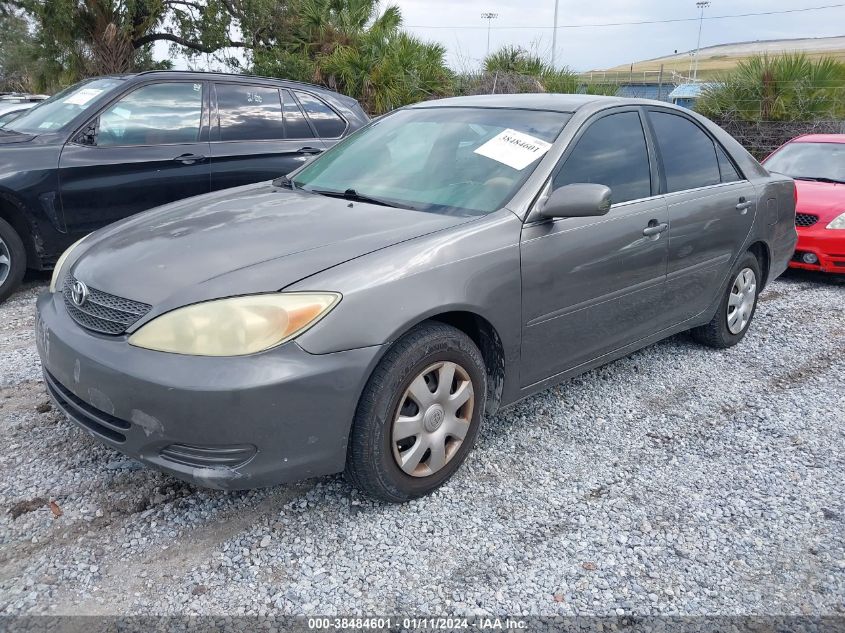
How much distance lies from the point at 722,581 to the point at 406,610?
1122mm

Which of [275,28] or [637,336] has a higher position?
[275,28]

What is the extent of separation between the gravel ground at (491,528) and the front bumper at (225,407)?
1.11 ft

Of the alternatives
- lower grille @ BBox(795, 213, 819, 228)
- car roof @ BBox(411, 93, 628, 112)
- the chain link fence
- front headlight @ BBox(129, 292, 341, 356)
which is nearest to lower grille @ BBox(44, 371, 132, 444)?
front headlight @ BBox(129, 292, 341, 356)

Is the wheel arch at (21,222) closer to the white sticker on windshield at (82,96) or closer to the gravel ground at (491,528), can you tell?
the white sticker on windshield at (82,96)

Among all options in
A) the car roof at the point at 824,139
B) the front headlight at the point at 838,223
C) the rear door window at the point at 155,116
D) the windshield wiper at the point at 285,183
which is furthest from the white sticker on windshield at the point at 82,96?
the car roof at the point at 824,139

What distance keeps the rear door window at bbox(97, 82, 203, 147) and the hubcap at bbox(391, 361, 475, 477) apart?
3.97 metres

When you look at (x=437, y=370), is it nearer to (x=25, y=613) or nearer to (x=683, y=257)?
(x=25, y=613)

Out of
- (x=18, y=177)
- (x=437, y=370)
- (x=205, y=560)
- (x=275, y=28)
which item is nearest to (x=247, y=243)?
(x=437, y=370)

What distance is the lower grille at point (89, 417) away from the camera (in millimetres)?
2492

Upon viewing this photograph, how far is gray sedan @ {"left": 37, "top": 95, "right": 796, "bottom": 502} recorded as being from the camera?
7.77 ft

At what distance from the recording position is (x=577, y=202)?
2998 millimetres

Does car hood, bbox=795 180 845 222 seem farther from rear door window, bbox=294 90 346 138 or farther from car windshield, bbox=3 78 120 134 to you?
car windshield, bbox=3 78 120 134

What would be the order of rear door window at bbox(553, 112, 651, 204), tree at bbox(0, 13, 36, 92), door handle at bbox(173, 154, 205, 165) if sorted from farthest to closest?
tree at bbox(0, 13, 36, 92) → door handle at bbox(173, 154, 205, 165) → rear door window at bbox(553, 112, 651, 204)

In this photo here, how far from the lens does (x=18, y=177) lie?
504 centimetres
